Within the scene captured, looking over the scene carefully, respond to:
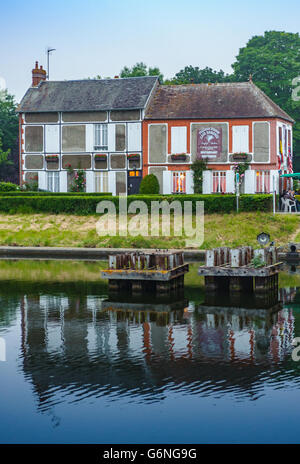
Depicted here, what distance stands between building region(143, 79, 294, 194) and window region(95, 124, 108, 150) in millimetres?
2901

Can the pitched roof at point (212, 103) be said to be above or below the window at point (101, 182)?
above

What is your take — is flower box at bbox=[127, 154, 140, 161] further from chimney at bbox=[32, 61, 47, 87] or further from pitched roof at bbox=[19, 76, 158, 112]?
chimney at bbox=[32, 61, 47, 87]

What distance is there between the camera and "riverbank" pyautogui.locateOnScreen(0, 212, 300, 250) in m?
34.2

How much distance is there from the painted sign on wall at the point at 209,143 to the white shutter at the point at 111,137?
19.5 ft

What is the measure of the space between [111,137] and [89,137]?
1577 millimetres

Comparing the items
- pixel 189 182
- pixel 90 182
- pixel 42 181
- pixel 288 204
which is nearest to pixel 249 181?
pixel 189 182

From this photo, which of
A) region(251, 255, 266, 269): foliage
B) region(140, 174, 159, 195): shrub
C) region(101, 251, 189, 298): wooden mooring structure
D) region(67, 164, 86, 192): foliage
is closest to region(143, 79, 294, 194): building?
region(140, 174, 159, 195): shrub

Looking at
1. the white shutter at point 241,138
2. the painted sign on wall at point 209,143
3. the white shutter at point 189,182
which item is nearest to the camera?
the white shutter at point 241,138

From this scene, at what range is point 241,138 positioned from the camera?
1727 inches

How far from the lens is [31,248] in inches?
1371

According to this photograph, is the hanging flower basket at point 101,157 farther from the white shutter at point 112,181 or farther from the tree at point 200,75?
the tree at point 200,75

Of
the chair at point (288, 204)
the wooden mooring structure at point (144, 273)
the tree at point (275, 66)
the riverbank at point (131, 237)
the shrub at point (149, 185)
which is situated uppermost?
the tree at point (275, 66)

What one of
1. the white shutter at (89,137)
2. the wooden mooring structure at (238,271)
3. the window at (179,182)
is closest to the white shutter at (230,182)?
the window at (179,182)

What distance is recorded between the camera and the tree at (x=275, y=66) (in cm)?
6091
